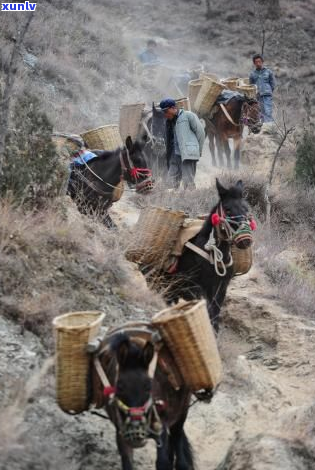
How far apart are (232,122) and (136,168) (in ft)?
21.4

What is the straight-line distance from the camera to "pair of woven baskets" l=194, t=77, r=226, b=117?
16.8 m

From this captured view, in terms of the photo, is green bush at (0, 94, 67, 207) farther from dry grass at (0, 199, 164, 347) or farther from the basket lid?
the basket lid

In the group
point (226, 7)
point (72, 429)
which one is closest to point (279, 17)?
point (226, 7)

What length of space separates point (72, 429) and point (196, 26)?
32.0 metres

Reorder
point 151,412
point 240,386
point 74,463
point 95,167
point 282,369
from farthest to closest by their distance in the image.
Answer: point 95,167 < point 282,369 < point 240,386 < point 74,463 < point 151,412

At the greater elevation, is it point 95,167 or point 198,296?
point 95,167

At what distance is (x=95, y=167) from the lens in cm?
1099

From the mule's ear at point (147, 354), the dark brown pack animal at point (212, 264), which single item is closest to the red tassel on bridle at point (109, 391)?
the mule's ear at point (147, 354)

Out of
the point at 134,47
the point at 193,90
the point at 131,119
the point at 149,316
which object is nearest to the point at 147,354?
the point at 149,316

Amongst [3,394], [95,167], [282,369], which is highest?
[95,167]

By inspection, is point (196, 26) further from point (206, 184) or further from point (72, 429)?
point (72, 429)

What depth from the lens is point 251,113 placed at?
17141 millimetres

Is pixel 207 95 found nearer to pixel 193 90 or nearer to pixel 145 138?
pixel 193 90

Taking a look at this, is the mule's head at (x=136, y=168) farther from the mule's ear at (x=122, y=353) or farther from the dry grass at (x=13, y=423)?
the mule's ear at (x=122, y=353)
